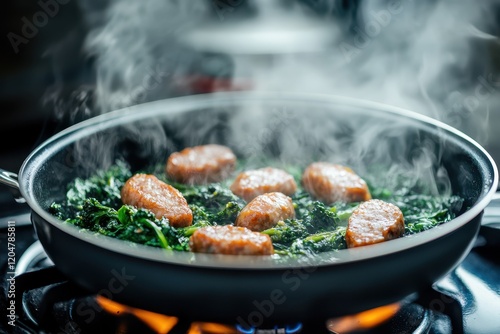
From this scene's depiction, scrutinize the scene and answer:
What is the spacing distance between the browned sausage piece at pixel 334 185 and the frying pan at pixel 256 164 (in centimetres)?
47

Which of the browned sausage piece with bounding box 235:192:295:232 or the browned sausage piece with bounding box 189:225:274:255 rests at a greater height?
the browned sausage piece with bounding box 189:225:274:255

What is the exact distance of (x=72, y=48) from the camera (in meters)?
5.30

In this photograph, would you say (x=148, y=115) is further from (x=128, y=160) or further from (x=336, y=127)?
(x=336, y=127)

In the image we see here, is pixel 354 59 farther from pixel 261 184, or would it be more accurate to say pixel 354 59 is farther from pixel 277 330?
pixel 277 330

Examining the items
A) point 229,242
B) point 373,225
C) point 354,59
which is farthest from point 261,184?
point 354,59

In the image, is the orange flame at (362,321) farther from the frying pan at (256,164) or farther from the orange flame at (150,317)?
the orange flame at (150,317)

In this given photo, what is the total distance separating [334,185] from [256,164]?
2.88 feet

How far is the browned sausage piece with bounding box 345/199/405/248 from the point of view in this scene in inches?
98.8

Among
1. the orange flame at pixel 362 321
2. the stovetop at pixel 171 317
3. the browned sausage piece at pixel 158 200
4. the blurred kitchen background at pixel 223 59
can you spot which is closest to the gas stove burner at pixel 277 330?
the stovetop at pixel 171 317

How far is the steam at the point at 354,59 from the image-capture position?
16.8ft

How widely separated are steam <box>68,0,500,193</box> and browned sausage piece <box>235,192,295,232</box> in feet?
7.97

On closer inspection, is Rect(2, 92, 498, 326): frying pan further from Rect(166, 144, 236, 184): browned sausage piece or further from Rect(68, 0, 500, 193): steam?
Rect(68, 0, 500, 193): steam

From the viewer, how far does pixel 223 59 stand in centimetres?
570

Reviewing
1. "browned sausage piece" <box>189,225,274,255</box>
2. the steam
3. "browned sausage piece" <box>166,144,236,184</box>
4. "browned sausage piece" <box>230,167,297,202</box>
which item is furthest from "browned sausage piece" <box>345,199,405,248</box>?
the steam
